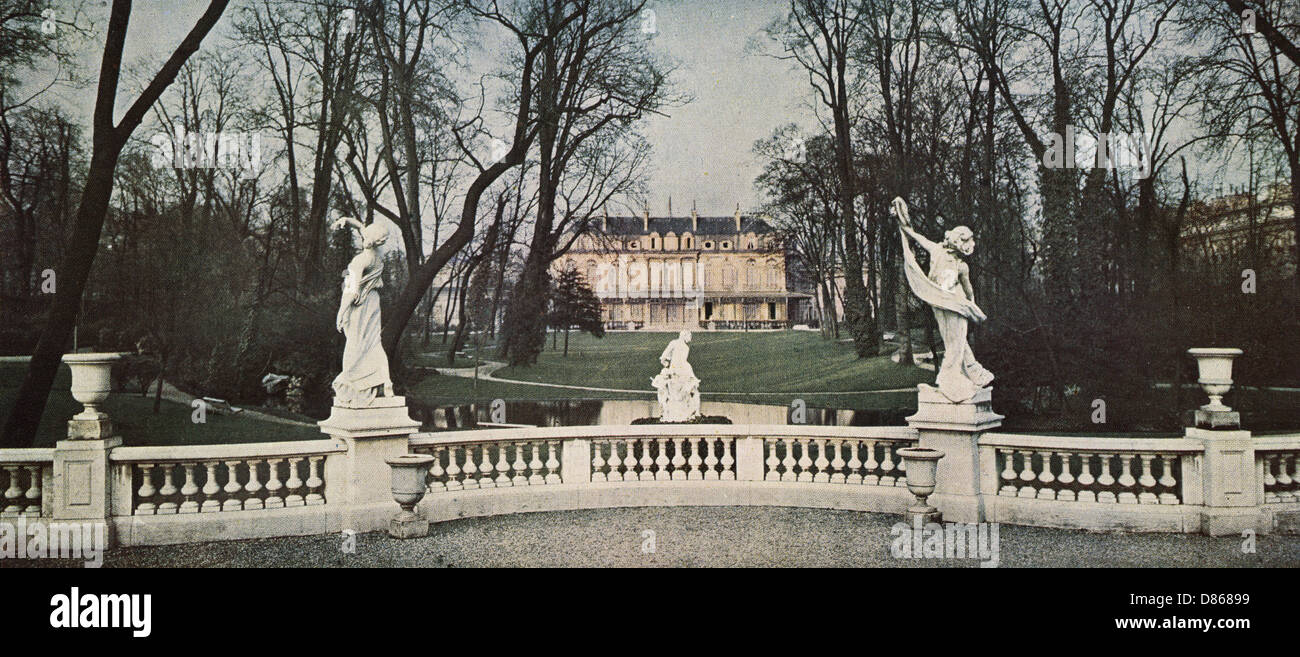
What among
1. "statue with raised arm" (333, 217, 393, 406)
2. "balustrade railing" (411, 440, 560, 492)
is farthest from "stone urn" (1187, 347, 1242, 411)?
"statue with raised arm" (333, 217, 393, 406)

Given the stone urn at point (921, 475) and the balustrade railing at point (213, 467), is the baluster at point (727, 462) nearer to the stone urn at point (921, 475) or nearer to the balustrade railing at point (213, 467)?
the stone urn at point (921, 475)

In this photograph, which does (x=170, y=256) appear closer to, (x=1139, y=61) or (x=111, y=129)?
(x=111, y=129)

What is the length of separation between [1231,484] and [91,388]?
7.56 metres

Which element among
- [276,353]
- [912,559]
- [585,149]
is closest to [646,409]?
[585,149]

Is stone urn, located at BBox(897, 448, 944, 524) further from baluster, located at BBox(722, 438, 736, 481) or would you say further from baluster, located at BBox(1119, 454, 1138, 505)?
baluster, located at BBox(722, 438, 736, 481)

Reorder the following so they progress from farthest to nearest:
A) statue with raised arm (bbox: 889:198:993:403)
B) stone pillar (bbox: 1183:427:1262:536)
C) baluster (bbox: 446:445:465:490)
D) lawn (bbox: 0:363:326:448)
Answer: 1. lawn (bbox: 0:363:326:448)
2. baluster (bbox: 446:445:465:490)
3. statue with raised arm (bbox: 889:198:993:403)
4. stone pillar (bbox: 1183:427:1262:536)

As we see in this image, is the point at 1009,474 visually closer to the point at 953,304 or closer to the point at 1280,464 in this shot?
the point at 953,304

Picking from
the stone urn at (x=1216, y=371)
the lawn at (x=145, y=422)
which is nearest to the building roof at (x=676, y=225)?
the lawn at (x=145, y=422)

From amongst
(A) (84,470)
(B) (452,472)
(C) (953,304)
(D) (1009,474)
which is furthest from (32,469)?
(D) (1009,474)

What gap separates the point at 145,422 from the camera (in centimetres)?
911

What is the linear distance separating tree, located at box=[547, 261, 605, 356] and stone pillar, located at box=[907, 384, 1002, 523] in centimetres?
588

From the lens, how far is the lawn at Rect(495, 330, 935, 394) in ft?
35.5

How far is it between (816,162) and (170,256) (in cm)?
844

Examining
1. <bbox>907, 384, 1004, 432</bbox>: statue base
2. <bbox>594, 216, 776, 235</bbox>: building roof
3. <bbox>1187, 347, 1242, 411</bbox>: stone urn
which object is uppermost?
<bbox>594, 216, 776, 235</bbox>: building roof
